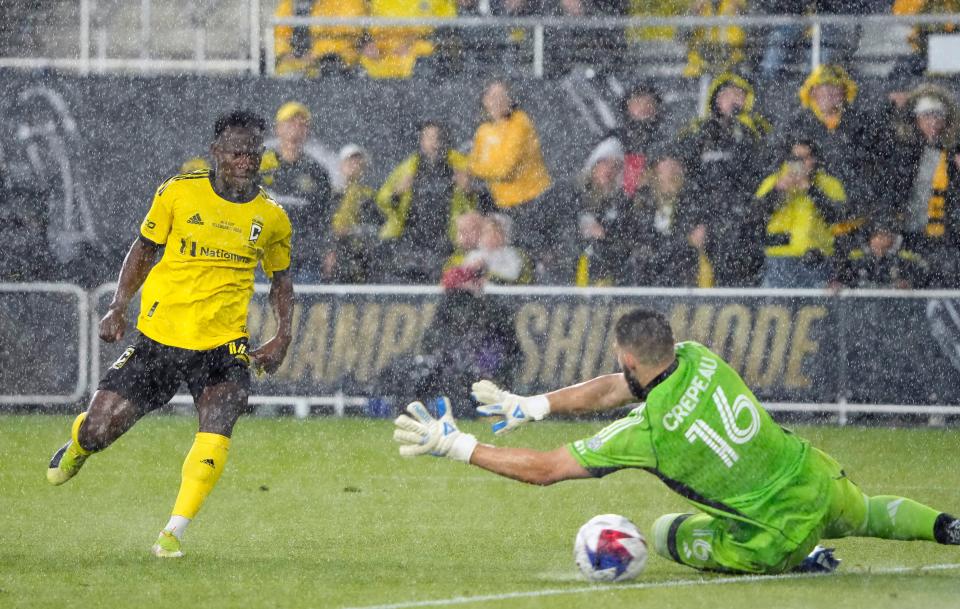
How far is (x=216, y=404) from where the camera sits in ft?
28.1

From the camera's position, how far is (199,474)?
328 inches

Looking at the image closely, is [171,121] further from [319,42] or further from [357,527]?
[357,527]

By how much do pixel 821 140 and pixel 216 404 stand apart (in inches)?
335

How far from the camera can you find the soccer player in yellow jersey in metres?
8.58

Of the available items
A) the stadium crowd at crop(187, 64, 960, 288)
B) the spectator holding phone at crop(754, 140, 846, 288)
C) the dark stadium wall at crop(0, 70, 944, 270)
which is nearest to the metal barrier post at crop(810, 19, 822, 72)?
the stadium crowd at crop(187, 64, 960, 288)

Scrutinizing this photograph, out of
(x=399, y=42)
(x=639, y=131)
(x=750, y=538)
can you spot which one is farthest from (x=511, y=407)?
Answer: (x=399, y=42)

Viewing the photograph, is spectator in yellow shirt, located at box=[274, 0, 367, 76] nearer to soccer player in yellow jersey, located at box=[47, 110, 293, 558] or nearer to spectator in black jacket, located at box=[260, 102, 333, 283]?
spectator in black jacket, located at box=[260, 102, 333, 283]

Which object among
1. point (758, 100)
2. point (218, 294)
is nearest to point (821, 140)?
point (758, 100)

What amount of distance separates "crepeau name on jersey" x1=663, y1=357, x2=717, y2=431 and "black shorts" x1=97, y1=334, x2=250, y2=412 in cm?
242

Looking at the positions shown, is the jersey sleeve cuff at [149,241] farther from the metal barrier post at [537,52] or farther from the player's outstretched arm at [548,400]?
the metal barrier post at [537,52]

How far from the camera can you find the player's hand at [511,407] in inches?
311

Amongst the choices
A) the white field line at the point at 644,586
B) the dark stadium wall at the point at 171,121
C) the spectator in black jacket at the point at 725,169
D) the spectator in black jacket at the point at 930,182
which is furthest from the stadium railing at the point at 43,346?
the white field line at the point at 644,586

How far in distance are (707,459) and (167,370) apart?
2.87m

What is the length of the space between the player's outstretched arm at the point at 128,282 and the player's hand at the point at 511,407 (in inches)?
76.1
